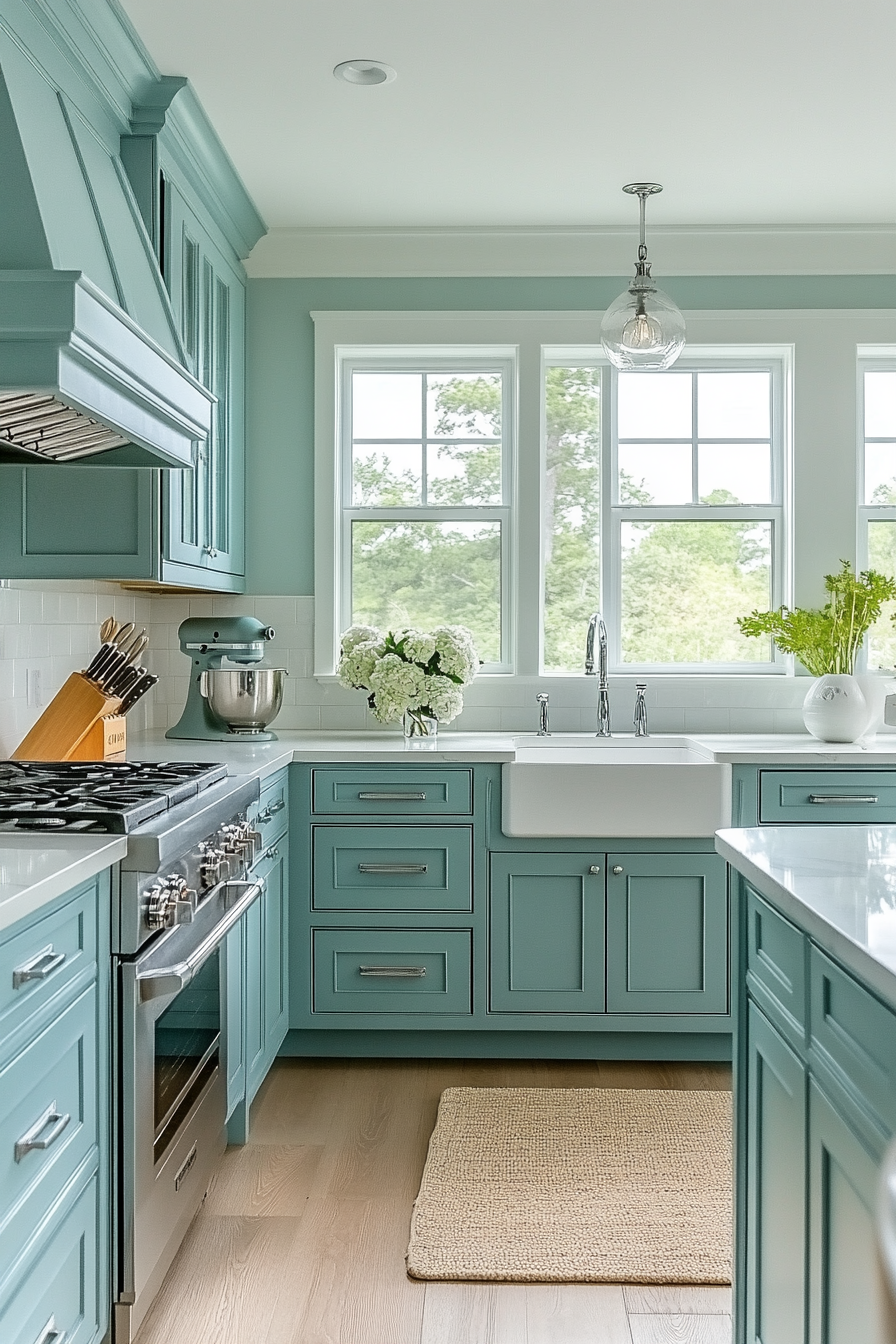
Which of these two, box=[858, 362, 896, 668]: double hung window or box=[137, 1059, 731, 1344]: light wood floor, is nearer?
box=[137, 1059, 731, 1344]: light wood floor

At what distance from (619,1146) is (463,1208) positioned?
1.66ft

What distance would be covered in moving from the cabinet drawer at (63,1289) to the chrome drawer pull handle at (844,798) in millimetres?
2343

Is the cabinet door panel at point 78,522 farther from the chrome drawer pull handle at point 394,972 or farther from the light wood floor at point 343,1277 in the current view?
the light wood floor at point 343,1277

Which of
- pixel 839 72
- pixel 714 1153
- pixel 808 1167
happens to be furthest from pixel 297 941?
pixel 839 72

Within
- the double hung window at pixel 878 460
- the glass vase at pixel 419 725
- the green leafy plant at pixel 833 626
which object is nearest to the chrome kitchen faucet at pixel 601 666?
the green leafy plant at pixel 833 626

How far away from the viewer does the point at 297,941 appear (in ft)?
11.7

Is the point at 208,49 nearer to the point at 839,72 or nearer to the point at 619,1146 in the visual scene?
the point at 839,72

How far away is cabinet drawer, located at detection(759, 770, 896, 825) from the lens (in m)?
3.54

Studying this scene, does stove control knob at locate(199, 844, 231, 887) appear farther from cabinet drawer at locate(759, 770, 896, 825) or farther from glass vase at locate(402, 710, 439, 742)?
cabinet drawer at locate(759, 770, 896, 825)

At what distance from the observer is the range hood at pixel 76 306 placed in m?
1.88

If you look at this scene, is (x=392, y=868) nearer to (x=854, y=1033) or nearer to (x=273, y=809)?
(x=273, y=809)

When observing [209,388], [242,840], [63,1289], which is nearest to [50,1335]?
[63,1289]

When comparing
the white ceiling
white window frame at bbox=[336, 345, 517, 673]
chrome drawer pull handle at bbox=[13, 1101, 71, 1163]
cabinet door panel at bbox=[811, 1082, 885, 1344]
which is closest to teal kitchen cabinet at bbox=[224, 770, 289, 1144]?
chrome drawer pull handle at bbox=[13, 1101, 71, 1163]

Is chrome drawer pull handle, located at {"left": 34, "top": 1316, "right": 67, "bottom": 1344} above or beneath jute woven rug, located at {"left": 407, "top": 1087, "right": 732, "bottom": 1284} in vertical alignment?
above
